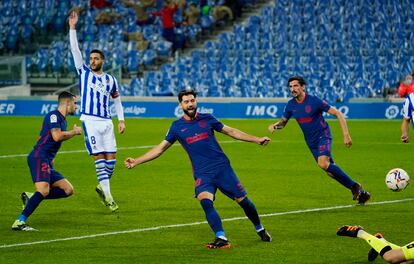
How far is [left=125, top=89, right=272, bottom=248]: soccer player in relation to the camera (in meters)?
11.4

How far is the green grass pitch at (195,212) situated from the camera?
11000mm

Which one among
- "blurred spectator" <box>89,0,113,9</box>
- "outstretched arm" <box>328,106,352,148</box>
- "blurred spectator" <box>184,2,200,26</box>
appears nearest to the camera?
"outstretched arm" <box>328,106,352,148</box>

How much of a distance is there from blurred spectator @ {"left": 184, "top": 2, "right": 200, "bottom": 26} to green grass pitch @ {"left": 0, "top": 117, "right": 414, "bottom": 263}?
687 inches

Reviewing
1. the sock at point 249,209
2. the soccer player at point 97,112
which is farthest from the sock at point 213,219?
the soccer player at point 97,112

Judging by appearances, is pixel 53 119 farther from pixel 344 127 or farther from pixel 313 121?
pixel 344 127

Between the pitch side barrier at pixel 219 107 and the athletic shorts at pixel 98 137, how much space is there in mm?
19838

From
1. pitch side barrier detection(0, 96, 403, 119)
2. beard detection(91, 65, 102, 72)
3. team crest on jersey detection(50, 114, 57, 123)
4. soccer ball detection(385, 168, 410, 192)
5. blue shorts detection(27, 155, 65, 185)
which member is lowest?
pitch side barrier detection(0, 96, 403, 119)

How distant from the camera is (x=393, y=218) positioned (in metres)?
13.5

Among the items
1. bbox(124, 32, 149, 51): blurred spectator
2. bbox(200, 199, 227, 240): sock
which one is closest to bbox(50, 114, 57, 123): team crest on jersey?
bbox(200, 199, 227, 240): sock

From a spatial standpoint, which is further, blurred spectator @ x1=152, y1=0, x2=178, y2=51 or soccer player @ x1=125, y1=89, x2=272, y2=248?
blurred spectator @ x1=152, y1=0, x2=178, y2=51

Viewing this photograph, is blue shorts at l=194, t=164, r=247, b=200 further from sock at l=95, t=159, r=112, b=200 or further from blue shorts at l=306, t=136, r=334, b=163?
blue shorts at l=306, t=136, r=334, b=163

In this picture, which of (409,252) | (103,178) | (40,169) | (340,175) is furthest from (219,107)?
(409,252)

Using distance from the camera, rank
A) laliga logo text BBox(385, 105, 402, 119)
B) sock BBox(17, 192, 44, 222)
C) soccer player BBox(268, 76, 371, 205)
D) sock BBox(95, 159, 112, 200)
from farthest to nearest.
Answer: laliga logo text BBox(385, 105, 402, 119) → soccer player BBox(268, 76, 371, 205) → sock BBox(95, 159, 112, 200) → sock BBox(17, 192, 44, 222)

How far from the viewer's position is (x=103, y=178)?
14.8m
